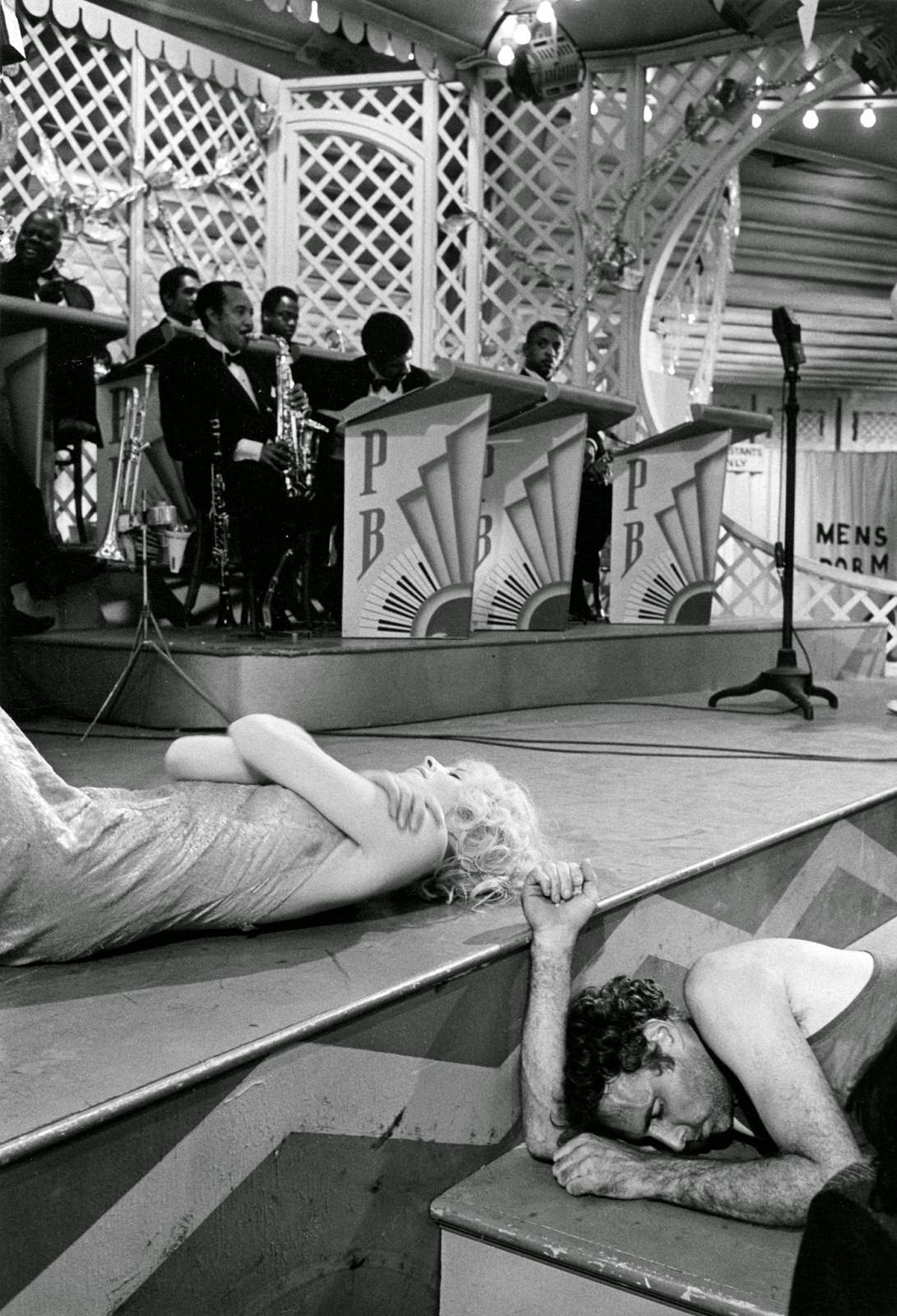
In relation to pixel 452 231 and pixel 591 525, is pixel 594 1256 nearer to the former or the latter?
pixel 591 525

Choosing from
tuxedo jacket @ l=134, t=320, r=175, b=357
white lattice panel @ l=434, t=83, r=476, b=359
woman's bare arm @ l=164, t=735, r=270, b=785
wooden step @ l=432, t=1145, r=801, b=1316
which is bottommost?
wooden step @ l=432, t=1145, r=801, b=1316

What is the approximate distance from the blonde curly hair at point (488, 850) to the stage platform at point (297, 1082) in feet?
0.13

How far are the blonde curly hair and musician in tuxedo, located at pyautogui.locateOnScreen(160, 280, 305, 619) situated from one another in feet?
6.95

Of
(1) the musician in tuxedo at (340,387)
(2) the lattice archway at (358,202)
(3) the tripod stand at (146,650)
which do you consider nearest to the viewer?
(3) the tripod stand at (146,650)

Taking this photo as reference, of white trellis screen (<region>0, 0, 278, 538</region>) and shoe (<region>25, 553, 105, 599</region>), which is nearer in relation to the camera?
shoe (<region>25, 553, 105, 599</region>)

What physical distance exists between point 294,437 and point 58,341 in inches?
27.9

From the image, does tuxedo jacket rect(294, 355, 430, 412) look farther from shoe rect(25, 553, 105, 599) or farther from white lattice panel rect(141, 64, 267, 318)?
white lattice panel rect(141, 64, 267, 318)

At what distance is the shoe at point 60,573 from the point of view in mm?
3879

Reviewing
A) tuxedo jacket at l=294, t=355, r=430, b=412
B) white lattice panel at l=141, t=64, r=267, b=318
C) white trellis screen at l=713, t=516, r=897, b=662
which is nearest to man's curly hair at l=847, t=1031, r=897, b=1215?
tuxedo jacket at l=294, t=355, r=430, b=412

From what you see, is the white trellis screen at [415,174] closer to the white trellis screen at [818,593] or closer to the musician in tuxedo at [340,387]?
the white trellis screen at [818,593]

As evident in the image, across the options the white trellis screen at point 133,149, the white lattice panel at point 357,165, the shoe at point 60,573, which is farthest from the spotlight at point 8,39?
the white lattice panel at point 357,165

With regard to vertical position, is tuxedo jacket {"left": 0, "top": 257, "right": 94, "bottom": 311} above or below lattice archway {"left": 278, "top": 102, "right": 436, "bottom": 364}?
below

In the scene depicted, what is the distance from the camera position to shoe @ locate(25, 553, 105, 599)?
3.88 metres

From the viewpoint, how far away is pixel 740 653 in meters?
4.89
